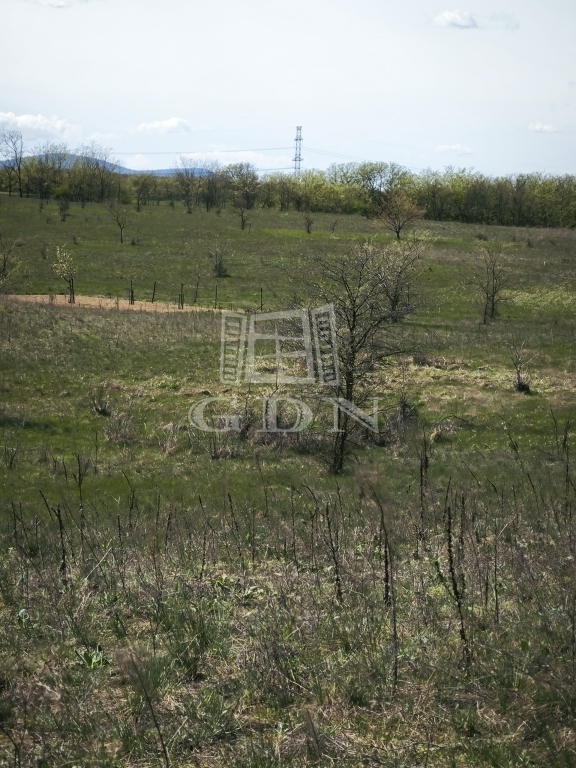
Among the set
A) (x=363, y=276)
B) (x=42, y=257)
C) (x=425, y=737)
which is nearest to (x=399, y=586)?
(x=425, y=737)

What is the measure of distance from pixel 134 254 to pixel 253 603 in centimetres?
5824

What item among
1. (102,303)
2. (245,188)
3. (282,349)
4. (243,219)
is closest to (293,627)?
(282,349)

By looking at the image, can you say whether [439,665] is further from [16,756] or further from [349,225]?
[349,225]

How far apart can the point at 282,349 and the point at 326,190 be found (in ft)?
285

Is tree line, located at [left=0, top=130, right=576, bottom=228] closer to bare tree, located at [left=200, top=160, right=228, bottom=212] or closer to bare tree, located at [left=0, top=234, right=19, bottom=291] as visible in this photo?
bare tree, located at [left=200, top=160, right=228, bottom=212]

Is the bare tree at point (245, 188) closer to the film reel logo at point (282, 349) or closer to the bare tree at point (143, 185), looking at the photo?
the bare tree at point (143, 185)

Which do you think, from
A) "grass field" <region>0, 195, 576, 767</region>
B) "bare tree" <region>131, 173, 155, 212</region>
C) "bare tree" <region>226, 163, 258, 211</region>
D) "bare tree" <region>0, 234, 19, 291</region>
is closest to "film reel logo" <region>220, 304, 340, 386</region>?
"grass field" <region>0, 195, 576, 767</region>

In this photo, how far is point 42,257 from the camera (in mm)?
55625

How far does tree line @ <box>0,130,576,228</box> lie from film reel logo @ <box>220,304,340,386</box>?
62132 mm

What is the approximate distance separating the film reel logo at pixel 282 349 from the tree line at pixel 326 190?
6213 centimetres

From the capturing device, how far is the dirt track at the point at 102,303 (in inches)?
1566

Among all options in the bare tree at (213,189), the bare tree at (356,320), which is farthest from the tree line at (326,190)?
the bare tree at (356,320)

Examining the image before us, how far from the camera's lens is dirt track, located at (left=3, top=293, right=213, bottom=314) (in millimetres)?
39781

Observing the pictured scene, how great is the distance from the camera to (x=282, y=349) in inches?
988
